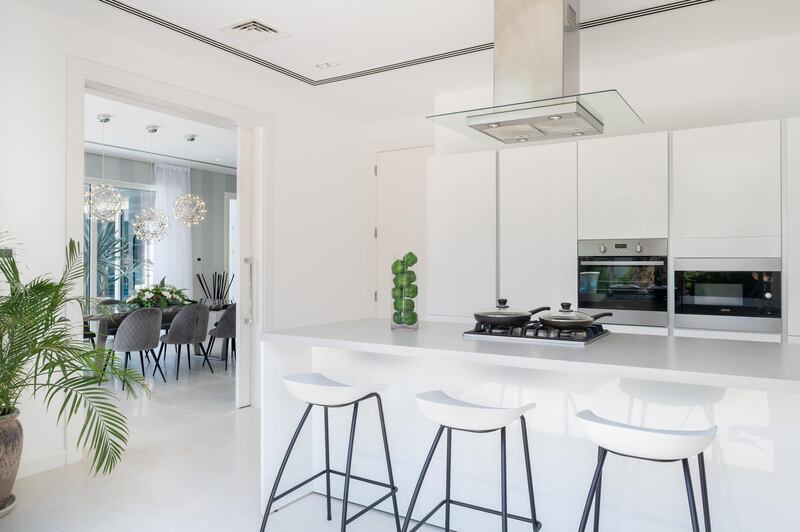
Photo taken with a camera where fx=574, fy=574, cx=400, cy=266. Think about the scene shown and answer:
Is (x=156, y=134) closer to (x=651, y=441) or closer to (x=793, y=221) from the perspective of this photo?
(x=793, y=221)

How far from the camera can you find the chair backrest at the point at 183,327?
5.84m

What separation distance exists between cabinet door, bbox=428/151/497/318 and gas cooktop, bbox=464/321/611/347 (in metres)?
1.57

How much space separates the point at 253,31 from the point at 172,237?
19.8 feet

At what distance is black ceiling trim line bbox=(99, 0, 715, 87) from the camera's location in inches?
123

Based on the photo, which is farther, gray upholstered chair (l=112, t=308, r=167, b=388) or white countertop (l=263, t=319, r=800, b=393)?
gray upholstered chair (l=112, t=308, r=167, b=388)

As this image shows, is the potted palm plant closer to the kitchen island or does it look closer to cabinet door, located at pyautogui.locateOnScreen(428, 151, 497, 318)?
the kitchen island

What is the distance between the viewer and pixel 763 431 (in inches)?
75.4

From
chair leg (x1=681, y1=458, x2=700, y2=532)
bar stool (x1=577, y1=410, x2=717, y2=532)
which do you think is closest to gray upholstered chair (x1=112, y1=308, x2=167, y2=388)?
bar stool (x1=577, y1=410, x2=717, y2=532)

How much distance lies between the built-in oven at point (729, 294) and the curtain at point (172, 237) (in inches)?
288

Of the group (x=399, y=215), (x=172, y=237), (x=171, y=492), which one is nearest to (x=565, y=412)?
(x=171, y=492)

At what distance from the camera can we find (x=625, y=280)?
11.8 ft

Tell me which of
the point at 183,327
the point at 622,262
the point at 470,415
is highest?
the point at 622,262

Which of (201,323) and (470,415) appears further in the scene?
(201,323)

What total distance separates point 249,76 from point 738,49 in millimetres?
3355
